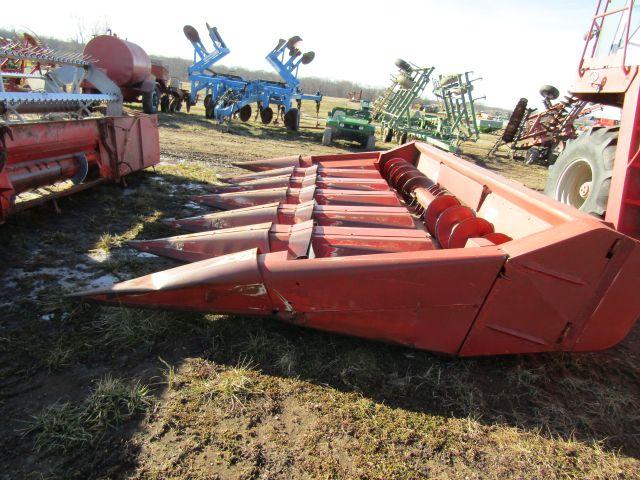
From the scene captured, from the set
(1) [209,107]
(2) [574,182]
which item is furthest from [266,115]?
(2) [574,182]

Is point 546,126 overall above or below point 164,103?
above

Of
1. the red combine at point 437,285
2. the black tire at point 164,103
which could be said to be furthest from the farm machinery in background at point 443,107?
the red combine at point 437,285

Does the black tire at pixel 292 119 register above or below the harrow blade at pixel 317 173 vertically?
below

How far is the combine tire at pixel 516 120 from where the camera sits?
15680mm

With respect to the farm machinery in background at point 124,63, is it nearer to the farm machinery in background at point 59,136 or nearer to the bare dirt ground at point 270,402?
the farm machinery in background at point 59,136

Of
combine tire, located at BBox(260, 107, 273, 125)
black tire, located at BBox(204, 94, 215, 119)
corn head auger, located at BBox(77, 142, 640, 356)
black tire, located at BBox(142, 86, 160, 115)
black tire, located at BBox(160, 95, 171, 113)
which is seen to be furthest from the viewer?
combine tire, located at BBox(260, 107, 273, 125)

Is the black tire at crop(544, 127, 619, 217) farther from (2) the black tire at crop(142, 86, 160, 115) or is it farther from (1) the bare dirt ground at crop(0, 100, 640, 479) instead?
(2) the black tire at crop(142, 86, 160, 115)

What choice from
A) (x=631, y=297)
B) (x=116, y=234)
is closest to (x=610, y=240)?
(x=631, y=297)

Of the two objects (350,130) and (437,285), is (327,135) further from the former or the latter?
(437,285)

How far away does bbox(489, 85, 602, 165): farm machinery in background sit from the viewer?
1330cm

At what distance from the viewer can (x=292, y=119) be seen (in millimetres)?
16406

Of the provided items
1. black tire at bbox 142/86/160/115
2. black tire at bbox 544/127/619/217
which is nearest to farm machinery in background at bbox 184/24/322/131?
black tire at bbox 142/86/160/115

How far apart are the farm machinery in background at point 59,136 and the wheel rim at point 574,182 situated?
5310 mm

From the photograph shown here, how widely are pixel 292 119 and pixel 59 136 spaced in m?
13.1
